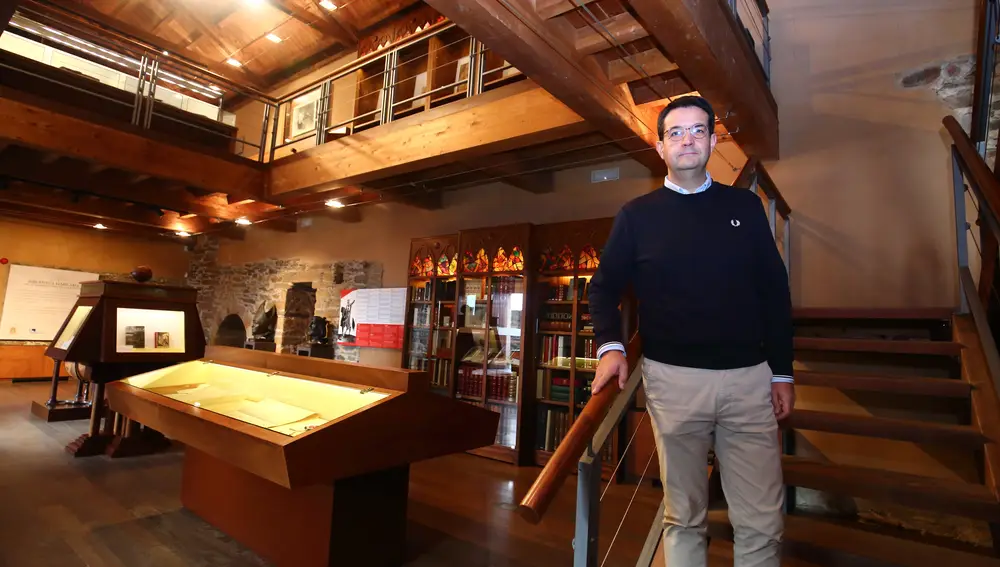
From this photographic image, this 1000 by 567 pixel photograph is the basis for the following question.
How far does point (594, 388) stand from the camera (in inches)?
58.1

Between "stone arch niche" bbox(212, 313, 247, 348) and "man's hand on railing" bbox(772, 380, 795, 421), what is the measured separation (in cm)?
975

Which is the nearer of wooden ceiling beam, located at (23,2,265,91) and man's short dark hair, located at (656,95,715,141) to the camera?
man's short dark hair, located at (656,95,715,141)

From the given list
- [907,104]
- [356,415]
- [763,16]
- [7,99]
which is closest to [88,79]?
[7,99]

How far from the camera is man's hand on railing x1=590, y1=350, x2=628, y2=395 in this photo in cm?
144

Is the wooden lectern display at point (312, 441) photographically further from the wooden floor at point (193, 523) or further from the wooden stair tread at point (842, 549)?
the wooden stair tread at point (842, 549)

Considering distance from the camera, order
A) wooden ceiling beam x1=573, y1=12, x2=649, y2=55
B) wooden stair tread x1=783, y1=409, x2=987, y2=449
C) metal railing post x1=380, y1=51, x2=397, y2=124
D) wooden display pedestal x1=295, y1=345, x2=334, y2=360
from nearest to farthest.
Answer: wooden stair tread x1=783, y1=409, x2=987, y2=449 → wooden ceiling beam x1=573, y1=12, x2=649, y2=55 → metal railing post x1=380, y1=51, x2=397, y2=124 → wooden display pedestal x1=295, y1=345, x2=334, y2=360

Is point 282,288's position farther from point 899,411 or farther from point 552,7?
point 899,411

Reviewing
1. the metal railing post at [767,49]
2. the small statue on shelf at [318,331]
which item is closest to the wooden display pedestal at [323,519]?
the small statue on shelf at [318,331]

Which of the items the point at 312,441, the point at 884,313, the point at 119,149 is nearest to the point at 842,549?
the point at 884,313

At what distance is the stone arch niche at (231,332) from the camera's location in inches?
370

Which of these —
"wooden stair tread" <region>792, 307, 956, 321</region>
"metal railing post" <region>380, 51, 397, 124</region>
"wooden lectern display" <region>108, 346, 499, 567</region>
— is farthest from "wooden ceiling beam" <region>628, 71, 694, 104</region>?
"metal railing post" <region>380, 51, 397, 124</region>

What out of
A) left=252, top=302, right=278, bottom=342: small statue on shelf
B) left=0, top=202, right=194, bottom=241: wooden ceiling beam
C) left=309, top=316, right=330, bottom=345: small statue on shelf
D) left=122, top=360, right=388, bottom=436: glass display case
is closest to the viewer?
left=122, top=360, right=388, bottom=436: glass display case

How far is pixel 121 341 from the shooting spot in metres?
4.52

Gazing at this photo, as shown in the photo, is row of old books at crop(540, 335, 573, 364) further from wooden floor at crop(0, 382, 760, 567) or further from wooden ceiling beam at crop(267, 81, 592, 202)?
wooden ceiling beam at crop(267, 81, 592, 202)
